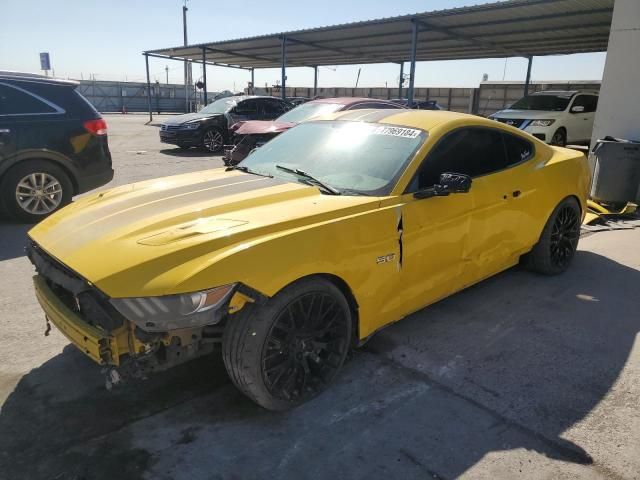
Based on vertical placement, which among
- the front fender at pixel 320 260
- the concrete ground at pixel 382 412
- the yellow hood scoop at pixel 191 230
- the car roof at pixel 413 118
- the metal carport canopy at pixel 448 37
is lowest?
the concrete ground at pixel 382 412

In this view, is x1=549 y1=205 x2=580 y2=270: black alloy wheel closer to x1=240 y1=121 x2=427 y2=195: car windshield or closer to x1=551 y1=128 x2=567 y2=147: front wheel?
x1=240 y1=121 x2=427 y2=195: car windshield

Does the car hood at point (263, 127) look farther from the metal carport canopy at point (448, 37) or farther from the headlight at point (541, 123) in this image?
the headlight at point (541, 123)

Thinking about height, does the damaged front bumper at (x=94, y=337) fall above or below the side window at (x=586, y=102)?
below

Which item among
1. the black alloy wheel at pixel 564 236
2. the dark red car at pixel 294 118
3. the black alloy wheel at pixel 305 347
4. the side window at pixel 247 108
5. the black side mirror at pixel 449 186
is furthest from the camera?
the side window at pixel 247 108

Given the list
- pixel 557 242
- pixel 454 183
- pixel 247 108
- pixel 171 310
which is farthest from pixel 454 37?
pixel 171 310

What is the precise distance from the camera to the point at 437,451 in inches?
94.0

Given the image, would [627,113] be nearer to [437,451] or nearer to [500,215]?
[500,215]

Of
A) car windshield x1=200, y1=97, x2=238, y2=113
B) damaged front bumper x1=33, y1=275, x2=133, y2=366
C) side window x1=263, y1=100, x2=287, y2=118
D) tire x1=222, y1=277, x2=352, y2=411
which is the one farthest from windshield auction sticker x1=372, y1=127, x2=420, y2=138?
side window x1=263, y1=100, x2=287, y2=118

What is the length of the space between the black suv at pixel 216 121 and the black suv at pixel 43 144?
693 centimetres

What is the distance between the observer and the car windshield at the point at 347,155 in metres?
3.15

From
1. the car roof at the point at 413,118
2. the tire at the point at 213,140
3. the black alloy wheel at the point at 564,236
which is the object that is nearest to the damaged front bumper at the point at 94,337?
the car roof at the point at 413,118

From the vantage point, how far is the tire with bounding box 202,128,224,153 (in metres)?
13.6

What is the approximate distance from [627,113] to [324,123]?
259 inches

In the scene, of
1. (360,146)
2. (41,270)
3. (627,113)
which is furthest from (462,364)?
(627,113)
